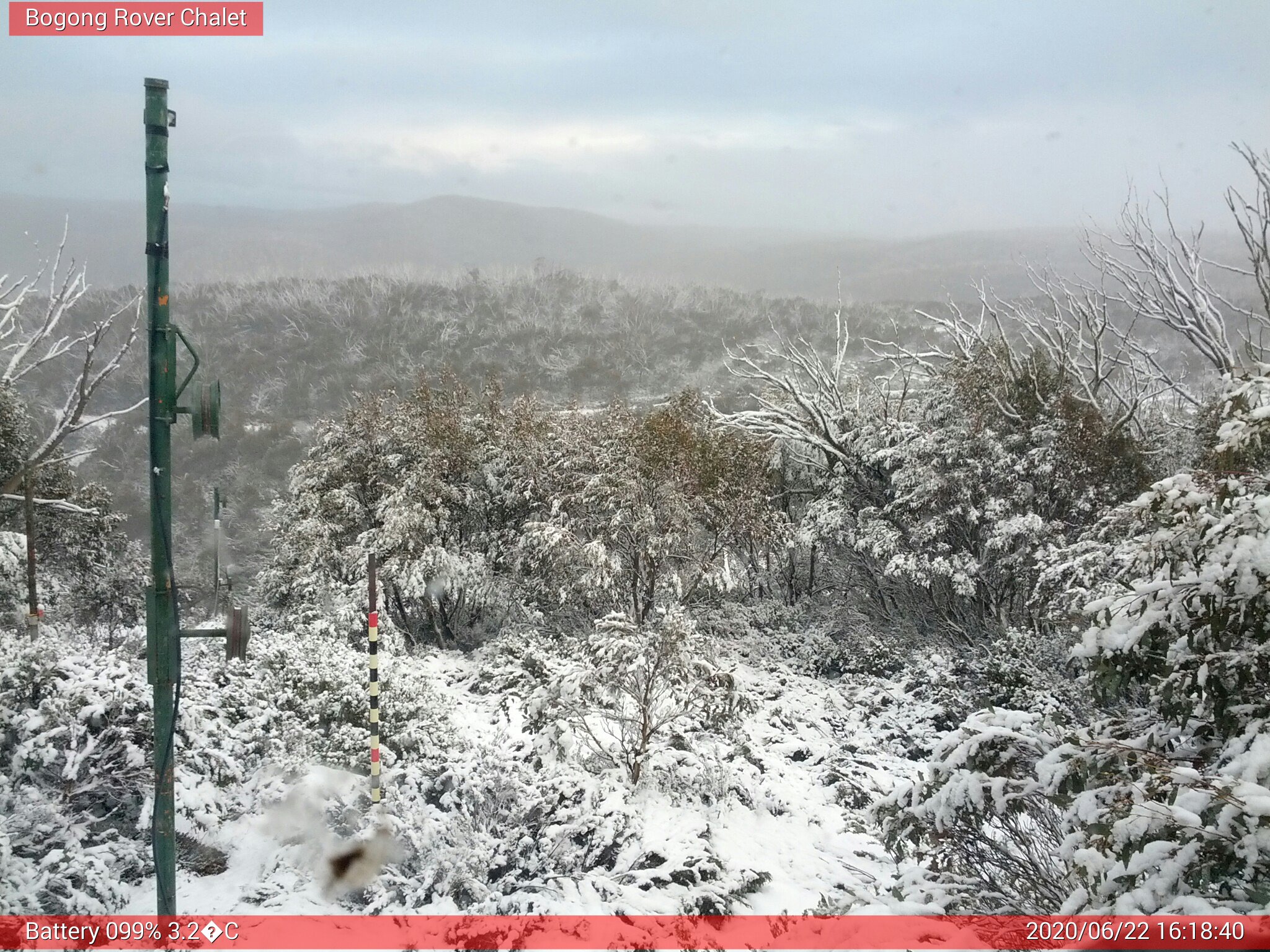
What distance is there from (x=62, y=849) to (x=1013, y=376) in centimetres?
1199

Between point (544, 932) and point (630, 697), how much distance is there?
333 cm

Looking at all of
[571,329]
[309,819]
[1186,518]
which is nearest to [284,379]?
[571,329]

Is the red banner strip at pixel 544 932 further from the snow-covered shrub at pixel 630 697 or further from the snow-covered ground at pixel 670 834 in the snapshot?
the snow-covered shrub at pixel 630 697

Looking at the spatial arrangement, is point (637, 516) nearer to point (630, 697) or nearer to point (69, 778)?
point (630, 697)

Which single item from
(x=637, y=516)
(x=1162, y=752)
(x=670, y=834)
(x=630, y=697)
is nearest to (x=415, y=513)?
(x=637, y=516)

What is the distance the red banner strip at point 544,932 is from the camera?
318 centimetres

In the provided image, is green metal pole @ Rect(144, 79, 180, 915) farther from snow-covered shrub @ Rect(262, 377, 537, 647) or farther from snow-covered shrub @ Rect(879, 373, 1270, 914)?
snow-covered shrub @ Rect(262, 377, 537, 647)

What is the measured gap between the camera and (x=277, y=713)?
6629 mm

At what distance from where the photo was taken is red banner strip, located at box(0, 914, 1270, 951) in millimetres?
3184

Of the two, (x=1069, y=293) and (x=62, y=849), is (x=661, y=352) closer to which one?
(x=1069, y=293)

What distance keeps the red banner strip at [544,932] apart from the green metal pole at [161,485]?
65 cm

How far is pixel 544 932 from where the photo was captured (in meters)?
4.64

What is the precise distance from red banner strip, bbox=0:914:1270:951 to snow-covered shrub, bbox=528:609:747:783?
6.29 ft

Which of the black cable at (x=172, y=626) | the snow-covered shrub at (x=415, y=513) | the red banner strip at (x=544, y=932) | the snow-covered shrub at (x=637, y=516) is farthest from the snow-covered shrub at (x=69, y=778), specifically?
the snow-covered shrub at (x=637, y=516)
